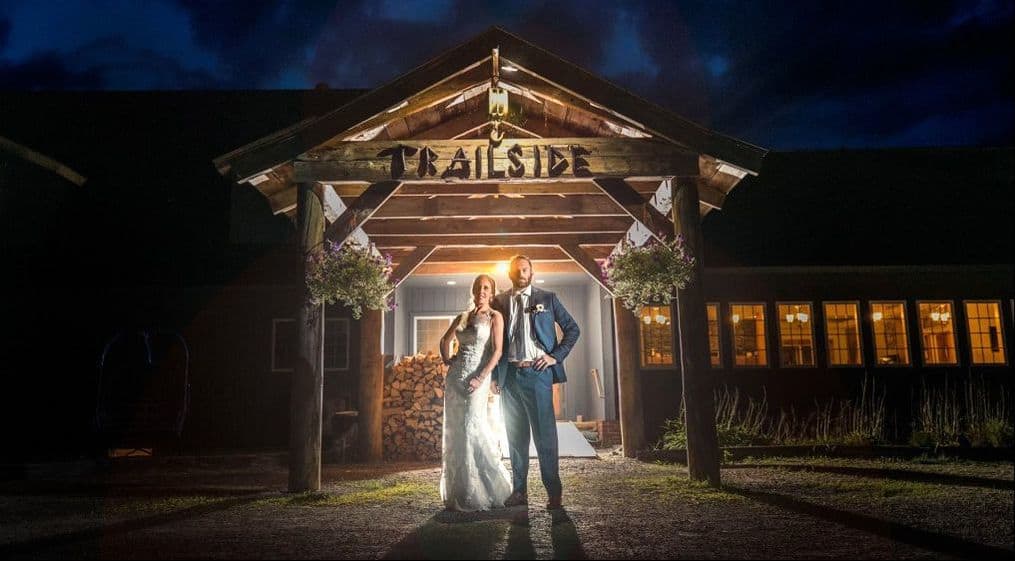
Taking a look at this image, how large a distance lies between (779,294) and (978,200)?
5.42 metres

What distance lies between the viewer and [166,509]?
5.78 meters

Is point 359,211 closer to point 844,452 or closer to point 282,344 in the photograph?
point 282,344

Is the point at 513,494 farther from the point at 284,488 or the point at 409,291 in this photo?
the point at 409,291

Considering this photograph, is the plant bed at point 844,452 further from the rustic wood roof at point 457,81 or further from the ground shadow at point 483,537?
the rustic wood roof at point 457,81

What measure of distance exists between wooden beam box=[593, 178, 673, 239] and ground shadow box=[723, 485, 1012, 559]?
2.74m

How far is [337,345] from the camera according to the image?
42.0 feet

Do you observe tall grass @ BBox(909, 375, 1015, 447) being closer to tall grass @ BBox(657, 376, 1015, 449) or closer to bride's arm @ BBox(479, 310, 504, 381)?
tall grass @ BBox(657, 376, 1015, 449)

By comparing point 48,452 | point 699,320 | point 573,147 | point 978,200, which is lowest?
point 48,452

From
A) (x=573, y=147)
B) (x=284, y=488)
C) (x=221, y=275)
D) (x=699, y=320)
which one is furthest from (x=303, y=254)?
(x=221, y=275)

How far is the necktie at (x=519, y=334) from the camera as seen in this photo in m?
5.29

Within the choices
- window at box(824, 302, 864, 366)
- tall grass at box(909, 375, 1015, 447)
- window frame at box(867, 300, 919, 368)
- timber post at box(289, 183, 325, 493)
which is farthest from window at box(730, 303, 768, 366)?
timber post at box(289, 183, 325, 493)

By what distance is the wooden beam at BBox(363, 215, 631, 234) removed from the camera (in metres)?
9.37

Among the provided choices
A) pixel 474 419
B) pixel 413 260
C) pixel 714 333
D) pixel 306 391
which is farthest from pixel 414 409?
pixel 714 333

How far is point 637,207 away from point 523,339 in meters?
2.36
